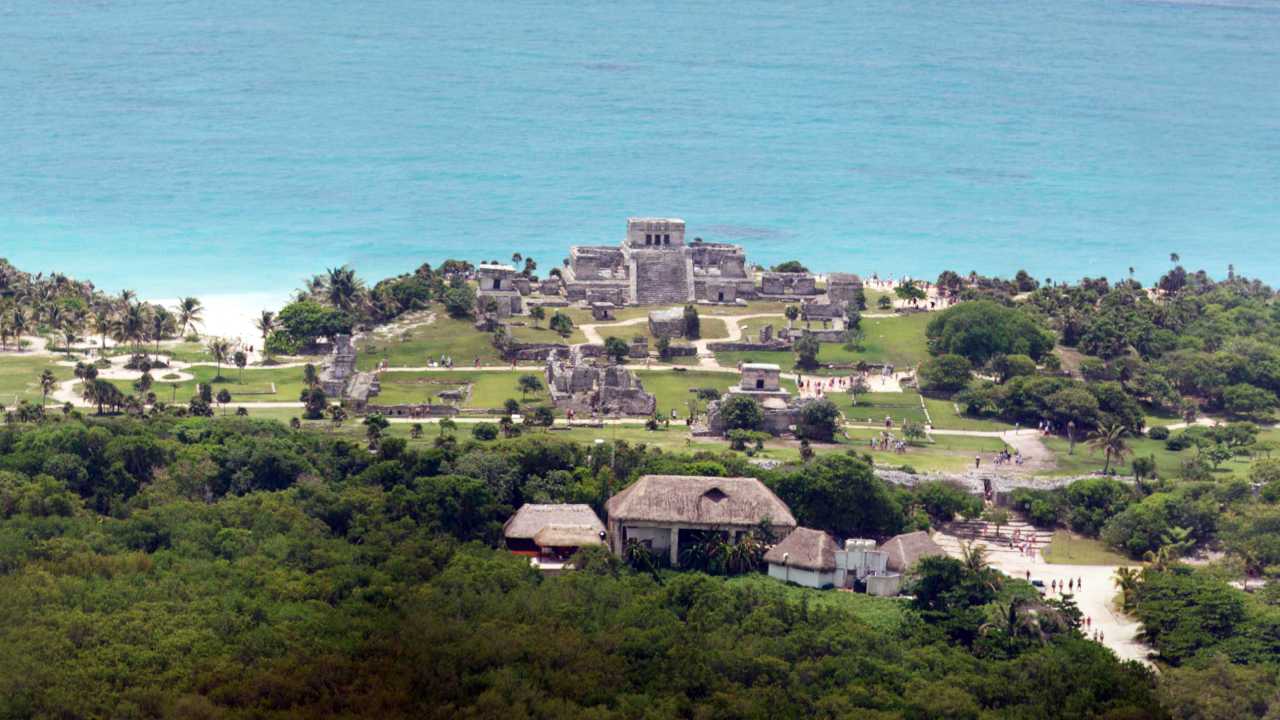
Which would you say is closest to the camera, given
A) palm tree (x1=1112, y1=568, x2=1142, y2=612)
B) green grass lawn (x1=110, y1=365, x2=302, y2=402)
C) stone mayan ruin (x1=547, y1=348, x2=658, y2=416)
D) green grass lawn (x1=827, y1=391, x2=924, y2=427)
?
palm tree (x1=1112, y1=568, x2=1142, y2=612)

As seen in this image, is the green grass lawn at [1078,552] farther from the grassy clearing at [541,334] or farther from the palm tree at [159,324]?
the palm tree at [159,324]

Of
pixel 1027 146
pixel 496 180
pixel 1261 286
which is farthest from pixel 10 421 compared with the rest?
pixel 1027 146

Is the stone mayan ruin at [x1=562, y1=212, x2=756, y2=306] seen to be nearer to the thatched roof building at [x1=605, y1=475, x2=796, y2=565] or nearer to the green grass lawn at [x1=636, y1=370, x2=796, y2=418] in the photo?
the green grass lawn at [x1=636, y1=370, x2=796, y2=418]

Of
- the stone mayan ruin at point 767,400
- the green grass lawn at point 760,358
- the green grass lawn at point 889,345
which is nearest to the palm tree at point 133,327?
the green grass lawn at point 760,358

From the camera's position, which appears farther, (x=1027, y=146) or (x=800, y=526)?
(x=1027, y=146)

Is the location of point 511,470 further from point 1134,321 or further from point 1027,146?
point 1027,146

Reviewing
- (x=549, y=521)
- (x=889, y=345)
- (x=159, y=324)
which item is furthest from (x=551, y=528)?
(x=159, y=324)

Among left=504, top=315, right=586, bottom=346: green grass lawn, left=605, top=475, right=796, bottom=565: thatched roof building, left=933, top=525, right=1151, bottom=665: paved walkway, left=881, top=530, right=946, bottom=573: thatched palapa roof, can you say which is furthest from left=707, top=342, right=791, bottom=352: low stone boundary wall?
left=881, top=530, right=946, bottom=573: thatched palapa roof
